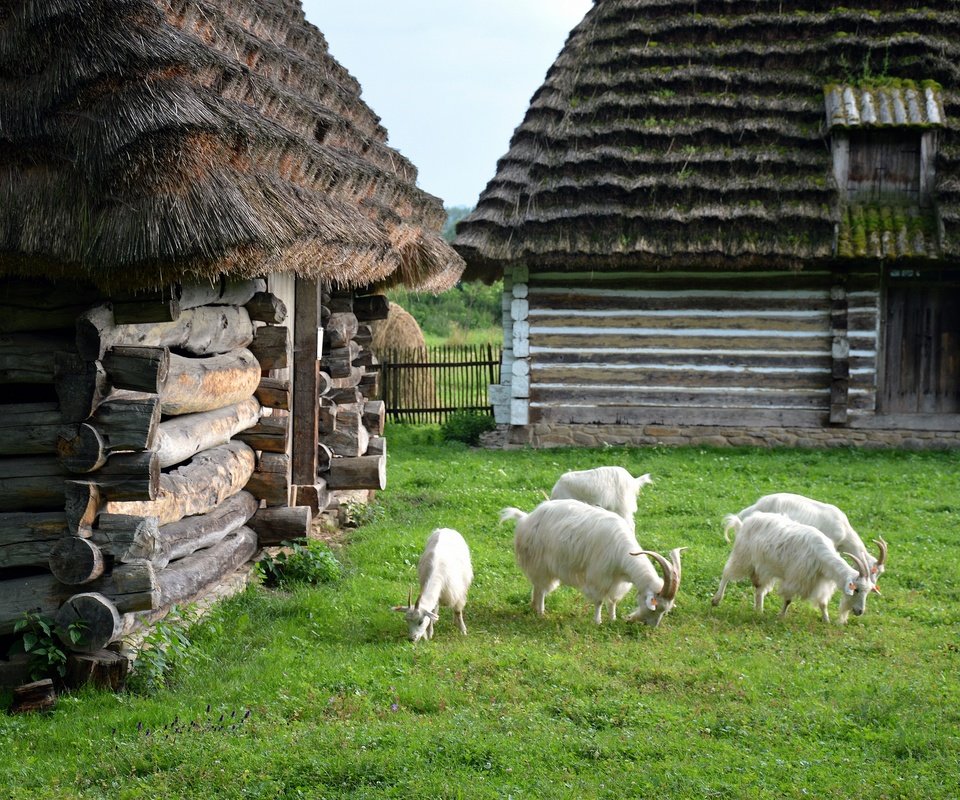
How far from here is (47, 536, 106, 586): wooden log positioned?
550 centimetres

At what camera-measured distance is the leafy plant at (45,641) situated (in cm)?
545

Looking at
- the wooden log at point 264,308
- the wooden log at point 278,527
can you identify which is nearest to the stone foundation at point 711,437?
the wooden log at point 278,527

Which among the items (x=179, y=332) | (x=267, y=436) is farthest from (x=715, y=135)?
(x=179, y=332)

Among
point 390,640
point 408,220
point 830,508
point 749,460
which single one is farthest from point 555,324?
point 390,640

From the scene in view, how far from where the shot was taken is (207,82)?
6.08m

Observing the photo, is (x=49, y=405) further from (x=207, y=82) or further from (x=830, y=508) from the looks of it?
(x=830, y=508)

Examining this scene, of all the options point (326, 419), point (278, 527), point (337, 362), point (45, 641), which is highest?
point (337, 362)

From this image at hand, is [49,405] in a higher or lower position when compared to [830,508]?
higher

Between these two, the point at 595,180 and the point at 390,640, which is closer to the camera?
the point at 390,640

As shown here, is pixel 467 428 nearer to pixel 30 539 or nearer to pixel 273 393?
pixel 273 393

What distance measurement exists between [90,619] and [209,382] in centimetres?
190

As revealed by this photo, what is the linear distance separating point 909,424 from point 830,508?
7.61 metres

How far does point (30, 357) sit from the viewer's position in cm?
571

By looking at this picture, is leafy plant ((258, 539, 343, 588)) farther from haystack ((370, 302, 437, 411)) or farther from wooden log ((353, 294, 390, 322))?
haystack ((370, 302, 437, 411))
